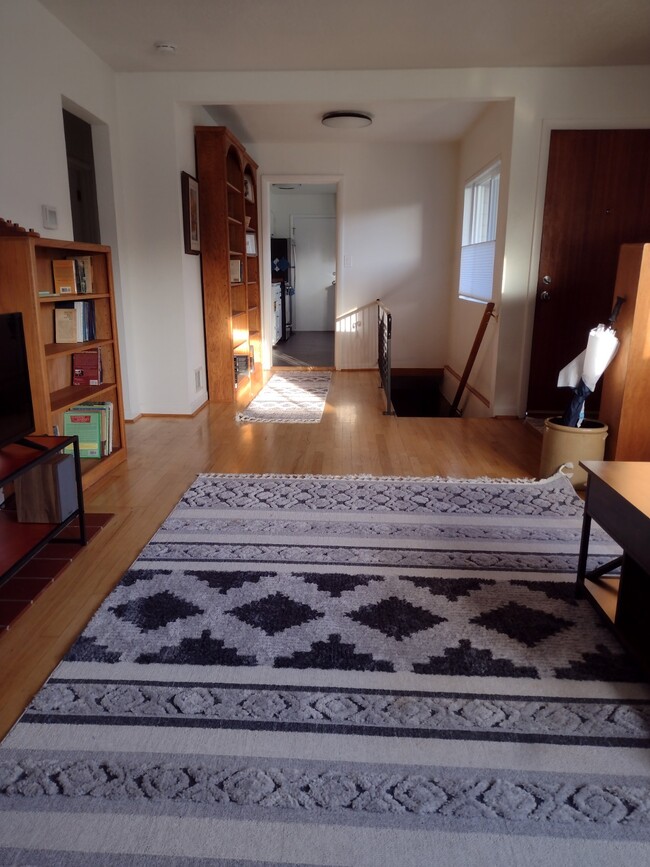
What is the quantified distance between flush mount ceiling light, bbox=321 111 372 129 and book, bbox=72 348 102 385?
3036mm

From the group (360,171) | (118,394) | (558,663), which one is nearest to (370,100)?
(360,171)

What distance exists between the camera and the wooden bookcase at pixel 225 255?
485 cm

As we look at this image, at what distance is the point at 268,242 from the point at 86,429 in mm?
3930

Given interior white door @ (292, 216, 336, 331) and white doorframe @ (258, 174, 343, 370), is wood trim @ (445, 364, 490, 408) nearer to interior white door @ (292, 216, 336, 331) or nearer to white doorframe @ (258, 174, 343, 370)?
white doorframe @ (258, 174, 343, 370)

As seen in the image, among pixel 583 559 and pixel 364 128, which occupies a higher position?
pixel 364 128

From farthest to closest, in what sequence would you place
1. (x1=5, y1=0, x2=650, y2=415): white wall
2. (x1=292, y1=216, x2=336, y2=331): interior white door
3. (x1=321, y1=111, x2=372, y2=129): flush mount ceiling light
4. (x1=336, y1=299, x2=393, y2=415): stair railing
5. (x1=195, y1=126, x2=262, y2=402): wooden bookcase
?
(x1=292, y1=216, x2=336, y2=331): interior white door, (x1=336, y1=299, x2=393, y2=415): stair railing, (x1=321, y1=111, x2=372, y2=129): flush mount ceiling light, (x1=195, y1=126, x2=262, y2=402): wooden bookcase, (x1=5, y1=0, x2=650, y2=415): white wall

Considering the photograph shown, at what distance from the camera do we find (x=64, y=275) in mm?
3115

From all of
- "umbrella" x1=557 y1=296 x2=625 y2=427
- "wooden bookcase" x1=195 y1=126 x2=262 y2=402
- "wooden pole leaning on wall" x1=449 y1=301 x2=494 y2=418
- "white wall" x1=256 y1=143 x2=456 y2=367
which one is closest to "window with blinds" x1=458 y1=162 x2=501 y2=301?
"wooden pole leaning on wall" x1=449 y1=301 x2=494 y2=418

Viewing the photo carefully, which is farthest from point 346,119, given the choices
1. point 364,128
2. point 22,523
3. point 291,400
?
point 22,523

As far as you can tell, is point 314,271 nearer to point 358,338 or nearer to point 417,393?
point 358,338

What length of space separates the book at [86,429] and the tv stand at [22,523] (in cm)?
83

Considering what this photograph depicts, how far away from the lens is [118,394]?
3.56m

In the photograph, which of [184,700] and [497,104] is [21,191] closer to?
[184,700]

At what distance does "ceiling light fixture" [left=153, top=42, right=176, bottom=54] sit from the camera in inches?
146
